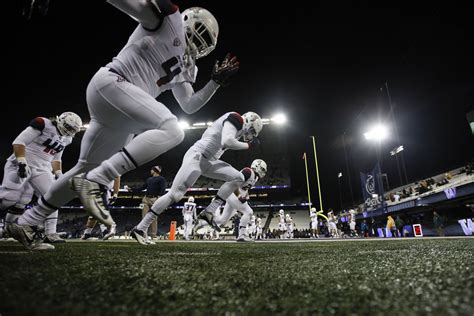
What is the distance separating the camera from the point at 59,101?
16.3 metres

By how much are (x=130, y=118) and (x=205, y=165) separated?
2.38 m

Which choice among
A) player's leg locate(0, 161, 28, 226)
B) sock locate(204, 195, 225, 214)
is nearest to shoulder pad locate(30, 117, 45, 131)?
player's leg locate(0, 161, 28, 226)

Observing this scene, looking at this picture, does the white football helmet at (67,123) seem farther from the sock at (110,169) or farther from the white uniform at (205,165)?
the sock at (110,169)

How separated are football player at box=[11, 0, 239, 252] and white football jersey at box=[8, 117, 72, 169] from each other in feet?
5.95

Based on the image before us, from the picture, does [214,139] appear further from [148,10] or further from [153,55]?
[148,10]

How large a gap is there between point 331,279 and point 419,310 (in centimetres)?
40

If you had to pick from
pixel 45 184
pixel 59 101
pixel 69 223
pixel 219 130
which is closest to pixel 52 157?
pixel 45 184

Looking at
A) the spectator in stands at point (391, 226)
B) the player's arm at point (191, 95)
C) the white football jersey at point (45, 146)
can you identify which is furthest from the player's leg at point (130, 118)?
the spectator in stands at point (391, 226)

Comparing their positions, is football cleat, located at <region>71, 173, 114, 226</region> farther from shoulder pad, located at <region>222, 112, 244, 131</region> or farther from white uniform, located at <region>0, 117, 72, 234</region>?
white uniform, located at <region>0, 117, 72, 234</region>

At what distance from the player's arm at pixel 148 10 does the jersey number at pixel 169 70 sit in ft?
0.89

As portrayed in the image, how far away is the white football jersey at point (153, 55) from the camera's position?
1958 millimetres

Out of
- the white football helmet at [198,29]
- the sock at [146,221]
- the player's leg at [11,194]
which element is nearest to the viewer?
the white football helmet at [198,29]

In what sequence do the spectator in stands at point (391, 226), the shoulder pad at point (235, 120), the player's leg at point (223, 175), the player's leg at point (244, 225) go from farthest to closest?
the spectator in stands at point (391, 226) < the player's leg at point (244, 225) < the player's leg at point (223, 175) < the shoulder pad at point (235, 120)

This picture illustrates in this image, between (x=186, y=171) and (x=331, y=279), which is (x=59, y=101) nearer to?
(x=186, y=171)
